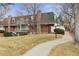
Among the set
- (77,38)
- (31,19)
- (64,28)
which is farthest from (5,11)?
(77,38)

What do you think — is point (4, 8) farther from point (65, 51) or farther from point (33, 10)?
point (65, 51)

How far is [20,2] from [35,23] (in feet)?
0.77

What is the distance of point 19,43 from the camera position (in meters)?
1.59

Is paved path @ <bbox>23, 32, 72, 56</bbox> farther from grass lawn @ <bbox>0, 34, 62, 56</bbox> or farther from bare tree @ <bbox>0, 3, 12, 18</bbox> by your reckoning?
bare tree @ <bbox>0, 3, 12, 18</bbox>

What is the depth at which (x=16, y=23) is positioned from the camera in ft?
5.26

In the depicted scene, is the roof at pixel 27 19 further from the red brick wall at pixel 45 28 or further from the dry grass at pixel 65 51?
the dry grass at pixel 65 51

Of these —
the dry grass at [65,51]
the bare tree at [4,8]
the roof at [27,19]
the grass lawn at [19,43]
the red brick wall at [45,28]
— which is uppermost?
the bare tree at [4,8]

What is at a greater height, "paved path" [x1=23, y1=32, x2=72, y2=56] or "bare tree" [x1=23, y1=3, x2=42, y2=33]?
"bare tree" [x1=23, y1=3, x2=42, y2=33]

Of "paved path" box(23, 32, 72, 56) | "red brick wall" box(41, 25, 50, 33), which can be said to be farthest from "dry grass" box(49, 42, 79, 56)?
"red brick wall" box(41, 25, 50, 33)

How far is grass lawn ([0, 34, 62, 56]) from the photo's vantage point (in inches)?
62.1

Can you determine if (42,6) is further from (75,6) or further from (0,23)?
(0,23)

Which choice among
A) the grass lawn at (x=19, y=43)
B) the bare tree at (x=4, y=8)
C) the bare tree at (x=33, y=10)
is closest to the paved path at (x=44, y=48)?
the grass lawn at (x=19, y=43)

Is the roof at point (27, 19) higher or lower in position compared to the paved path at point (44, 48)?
higher

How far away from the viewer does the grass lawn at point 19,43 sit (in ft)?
5.17
